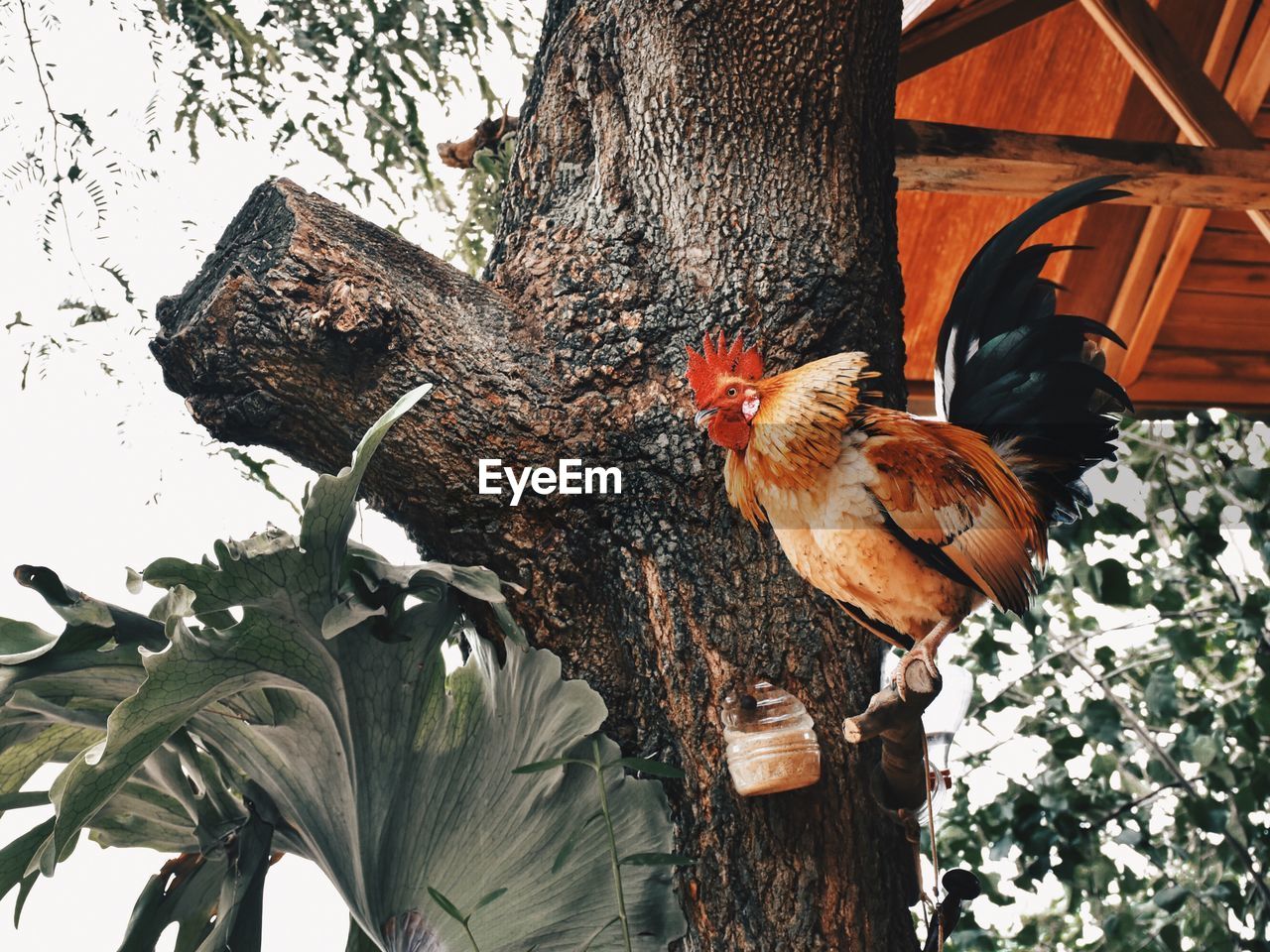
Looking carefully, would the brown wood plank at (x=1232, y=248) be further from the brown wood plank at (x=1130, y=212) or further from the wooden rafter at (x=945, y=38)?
the wooden rafter at (x=945, y=38)

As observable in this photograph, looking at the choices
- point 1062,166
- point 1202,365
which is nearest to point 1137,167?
point 1062,166

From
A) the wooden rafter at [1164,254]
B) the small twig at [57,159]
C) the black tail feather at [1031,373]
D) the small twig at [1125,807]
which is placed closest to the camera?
the black tail feather at [1031,373]

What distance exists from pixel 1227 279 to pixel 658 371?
1.62m

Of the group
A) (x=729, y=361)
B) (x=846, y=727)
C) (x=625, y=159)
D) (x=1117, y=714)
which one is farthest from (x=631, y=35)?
(x=1117, y=714)

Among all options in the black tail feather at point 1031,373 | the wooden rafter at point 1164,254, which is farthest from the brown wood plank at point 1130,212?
the black tail feather at point 1031,373

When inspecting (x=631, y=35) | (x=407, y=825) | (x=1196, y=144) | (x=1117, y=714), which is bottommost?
(x=1117, y=714)

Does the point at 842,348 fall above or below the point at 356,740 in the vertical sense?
above

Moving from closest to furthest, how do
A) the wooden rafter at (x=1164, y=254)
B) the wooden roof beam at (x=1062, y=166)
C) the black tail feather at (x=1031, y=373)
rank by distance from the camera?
the black tail feather at (x=1031, y=373), the wooden roof beam at (x=1062, y=166), the wooden rafter at (x=1164, y=254)

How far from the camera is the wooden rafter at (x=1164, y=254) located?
1911 millimetres

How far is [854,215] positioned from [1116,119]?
50.0 inches

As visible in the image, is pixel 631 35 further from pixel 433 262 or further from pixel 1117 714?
pixel 1117 714

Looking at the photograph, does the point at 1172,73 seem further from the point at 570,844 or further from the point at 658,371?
the point at 570,844

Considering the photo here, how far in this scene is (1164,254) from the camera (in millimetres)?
2053

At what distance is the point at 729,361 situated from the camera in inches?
34.7
